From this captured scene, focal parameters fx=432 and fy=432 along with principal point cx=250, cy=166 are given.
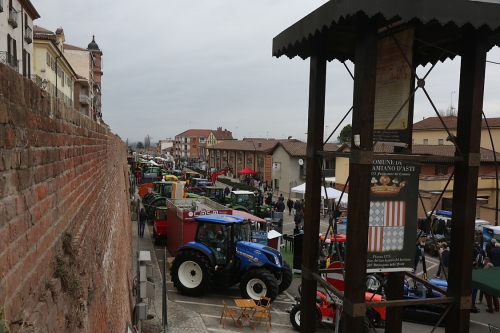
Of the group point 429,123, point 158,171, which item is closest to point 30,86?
point 158,171

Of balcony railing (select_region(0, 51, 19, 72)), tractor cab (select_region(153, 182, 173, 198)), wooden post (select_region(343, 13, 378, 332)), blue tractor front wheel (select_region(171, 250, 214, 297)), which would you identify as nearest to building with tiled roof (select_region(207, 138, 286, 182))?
tractor cab (select_region(153, 182, 173, 198))

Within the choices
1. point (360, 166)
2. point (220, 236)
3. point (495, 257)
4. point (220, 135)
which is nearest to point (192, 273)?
point (220, 236)

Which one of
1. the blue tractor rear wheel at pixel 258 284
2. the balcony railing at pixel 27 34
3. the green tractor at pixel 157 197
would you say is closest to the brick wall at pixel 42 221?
the blue tractor rear wheel at pixel 258 284

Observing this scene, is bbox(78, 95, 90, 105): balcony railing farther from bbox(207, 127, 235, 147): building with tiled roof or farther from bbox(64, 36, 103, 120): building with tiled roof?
A: bbox(207, 127, 235, 147): building with tiled roof

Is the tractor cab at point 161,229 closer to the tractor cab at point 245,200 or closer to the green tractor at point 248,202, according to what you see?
the green tractor at point 248,202

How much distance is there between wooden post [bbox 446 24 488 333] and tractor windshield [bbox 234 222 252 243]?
9.09m

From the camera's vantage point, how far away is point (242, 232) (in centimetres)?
1360

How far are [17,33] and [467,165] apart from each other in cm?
3111

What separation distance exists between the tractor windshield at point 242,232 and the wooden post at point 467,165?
9.09 metres

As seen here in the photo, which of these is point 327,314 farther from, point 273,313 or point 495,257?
point 495,257

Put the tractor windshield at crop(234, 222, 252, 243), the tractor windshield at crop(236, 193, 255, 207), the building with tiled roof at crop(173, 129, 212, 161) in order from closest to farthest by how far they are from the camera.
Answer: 1. the tractor windshield at crop(234, 222, 252, 243)
2. the tractor windshield at crop(236, 193, 255, 207)
3. the building with tiled roof at crop(173, 129, 212, 161)

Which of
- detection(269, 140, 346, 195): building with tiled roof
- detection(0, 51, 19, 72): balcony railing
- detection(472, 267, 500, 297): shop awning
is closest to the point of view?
detection(472, 267, 500, 297): shop awning

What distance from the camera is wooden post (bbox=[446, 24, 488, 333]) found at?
14.3 ft

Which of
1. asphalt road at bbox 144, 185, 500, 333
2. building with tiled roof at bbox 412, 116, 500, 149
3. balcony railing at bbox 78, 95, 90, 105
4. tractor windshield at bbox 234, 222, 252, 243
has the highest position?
balcony railing at bbox 78, 95, 90, 105
